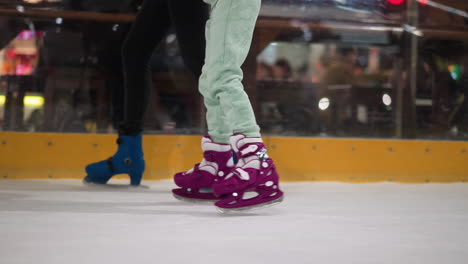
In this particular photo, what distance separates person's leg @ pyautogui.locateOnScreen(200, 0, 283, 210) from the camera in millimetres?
1455

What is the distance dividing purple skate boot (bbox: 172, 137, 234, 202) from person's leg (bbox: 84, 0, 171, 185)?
0.36 m

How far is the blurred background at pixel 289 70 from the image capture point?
8.41 feet

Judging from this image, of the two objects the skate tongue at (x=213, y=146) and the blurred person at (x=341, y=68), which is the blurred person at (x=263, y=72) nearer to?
the blurred person at (x=341, y=68)

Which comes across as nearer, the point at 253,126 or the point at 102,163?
the point at 253,126

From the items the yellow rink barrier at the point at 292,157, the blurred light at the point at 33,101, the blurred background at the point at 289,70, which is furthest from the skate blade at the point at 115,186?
the blurred light at the point at 33,101

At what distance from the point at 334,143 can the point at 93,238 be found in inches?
65.9

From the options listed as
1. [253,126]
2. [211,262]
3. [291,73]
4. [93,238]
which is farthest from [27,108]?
[211,262]

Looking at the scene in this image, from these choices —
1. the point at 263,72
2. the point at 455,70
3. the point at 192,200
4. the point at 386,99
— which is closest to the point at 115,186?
the point at 192,200

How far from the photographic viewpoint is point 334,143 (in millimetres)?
2598

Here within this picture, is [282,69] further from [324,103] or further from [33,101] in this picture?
[33,101]

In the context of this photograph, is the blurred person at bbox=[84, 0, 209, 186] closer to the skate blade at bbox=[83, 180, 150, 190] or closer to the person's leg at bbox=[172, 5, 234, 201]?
the skate blade at bbox=[83, 180, 150, 190]

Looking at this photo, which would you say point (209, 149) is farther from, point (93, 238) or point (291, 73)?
point (291, 73)

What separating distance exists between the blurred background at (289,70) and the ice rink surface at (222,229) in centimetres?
69

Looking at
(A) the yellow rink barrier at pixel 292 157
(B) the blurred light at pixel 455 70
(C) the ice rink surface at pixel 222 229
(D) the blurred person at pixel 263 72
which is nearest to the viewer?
(C) the ice rink surface at pixel 222 229
